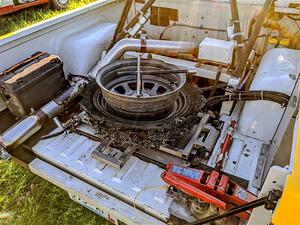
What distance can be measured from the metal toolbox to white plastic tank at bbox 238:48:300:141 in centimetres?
159

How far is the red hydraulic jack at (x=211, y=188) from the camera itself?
1365 millimetres

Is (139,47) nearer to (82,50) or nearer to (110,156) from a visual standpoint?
(82,50)

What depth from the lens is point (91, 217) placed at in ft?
6.94

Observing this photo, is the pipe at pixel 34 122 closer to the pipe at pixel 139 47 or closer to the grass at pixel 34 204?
the pipe at pixel 139 47

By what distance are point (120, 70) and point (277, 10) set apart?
5.07 feet

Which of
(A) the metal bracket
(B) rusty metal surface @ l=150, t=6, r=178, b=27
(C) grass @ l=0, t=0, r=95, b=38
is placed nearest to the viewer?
(A) the metal bracket

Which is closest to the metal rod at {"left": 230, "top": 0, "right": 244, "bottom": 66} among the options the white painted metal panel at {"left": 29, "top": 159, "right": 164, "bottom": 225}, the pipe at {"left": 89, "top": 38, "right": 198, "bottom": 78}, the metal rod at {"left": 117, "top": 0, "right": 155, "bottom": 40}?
the pipe at {"left": 89, "top": 38, "right": 198, "bottom": 78}

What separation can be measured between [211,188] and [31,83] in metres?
1.57

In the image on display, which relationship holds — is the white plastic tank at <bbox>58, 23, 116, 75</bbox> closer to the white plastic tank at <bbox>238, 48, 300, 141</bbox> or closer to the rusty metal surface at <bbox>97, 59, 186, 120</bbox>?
the rusty metal surface at <bbox>97, 59, 186, 120</bbox>

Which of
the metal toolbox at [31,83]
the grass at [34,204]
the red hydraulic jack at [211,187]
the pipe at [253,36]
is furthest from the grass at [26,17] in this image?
the red hydraulic jack at [211,187]

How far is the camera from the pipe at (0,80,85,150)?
6.35 ft

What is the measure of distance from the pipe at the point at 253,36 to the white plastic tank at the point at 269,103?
0.15m

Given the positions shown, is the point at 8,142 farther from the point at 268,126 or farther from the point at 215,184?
the point at 268,126

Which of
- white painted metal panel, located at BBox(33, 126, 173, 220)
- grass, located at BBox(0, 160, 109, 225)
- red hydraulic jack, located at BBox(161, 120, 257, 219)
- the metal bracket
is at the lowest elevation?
grass, located at BBox(0, 160, 109, 225)
